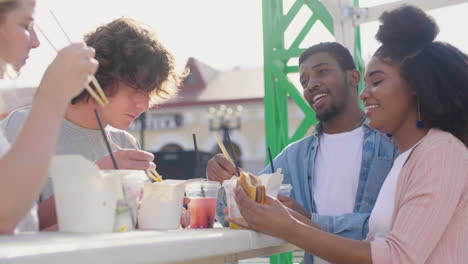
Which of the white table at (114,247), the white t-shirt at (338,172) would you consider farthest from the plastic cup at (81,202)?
the white t-shirt at (338,172)

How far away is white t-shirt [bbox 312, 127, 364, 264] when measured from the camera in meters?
2.37

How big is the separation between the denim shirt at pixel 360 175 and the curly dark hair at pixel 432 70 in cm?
43

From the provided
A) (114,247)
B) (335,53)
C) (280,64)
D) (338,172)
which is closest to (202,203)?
(114,247)

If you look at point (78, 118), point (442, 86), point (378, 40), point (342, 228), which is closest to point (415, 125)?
point (442, 86)

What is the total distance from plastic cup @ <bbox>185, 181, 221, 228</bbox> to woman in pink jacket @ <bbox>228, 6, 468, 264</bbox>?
0.16 meters

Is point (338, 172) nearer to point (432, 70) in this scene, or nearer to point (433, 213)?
point (432, 70)

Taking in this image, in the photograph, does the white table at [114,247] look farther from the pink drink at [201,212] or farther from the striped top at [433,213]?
the striped top at [433,213]

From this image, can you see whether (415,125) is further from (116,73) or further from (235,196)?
(116,73)

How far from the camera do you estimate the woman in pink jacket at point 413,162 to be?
146 centimetres

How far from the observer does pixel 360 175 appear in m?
2.36

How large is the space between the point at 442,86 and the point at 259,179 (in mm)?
594

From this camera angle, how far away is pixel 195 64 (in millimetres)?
25406

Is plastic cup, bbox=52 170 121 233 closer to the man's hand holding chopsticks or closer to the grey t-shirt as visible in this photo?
the man's hand holding chopsticks

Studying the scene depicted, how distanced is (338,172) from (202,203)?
949 mm
